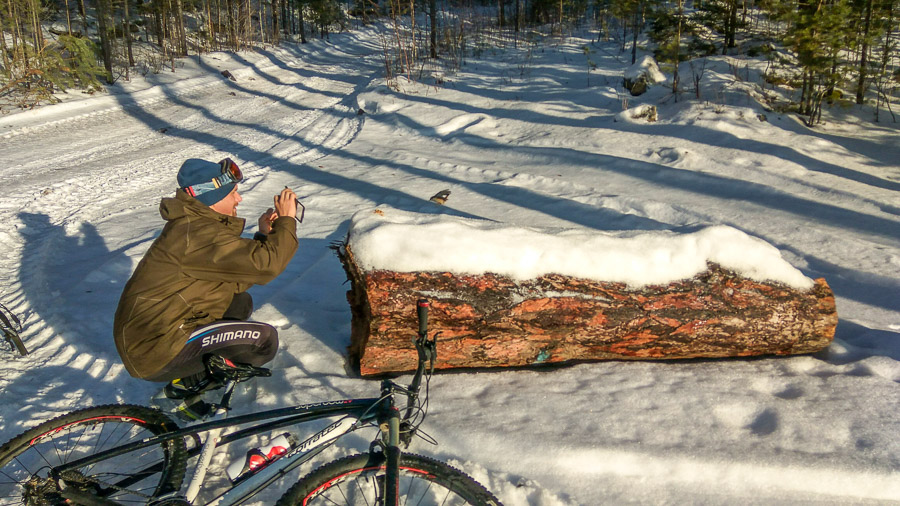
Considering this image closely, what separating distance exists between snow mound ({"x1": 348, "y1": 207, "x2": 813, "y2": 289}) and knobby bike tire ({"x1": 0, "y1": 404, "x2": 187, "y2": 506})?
4.55 feet

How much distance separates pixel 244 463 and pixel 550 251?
2071 mm

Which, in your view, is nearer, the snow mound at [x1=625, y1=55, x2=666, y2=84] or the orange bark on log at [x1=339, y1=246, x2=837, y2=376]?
the orange bark on log at [x1=339, y1=246, x2=837, y2=376]

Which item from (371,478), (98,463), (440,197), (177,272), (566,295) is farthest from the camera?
(440,197)

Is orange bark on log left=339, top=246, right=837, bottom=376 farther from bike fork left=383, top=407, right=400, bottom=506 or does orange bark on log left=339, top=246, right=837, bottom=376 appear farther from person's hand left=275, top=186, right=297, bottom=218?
bike fork left=383, top=407, right=400, bottom=506

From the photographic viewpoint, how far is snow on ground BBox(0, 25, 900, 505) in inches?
111

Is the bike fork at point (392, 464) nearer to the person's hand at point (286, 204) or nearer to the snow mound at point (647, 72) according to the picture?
the person's hand at point (286, 204)

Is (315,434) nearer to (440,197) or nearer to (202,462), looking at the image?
(202,462)

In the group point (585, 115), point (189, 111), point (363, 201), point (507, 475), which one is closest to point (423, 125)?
point (585, 115)

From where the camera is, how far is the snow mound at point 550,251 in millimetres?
3283

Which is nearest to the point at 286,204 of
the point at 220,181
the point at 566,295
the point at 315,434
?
the point at 220,181

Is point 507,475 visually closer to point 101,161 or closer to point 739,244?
point 739,244

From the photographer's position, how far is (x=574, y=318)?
3.43 meters

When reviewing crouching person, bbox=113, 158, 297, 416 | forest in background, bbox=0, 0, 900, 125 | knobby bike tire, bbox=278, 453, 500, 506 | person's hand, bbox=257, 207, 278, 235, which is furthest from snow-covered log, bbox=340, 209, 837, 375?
forest in background, bbox=0, 0, 900, 125

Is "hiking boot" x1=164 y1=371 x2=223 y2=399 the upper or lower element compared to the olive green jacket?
lower
